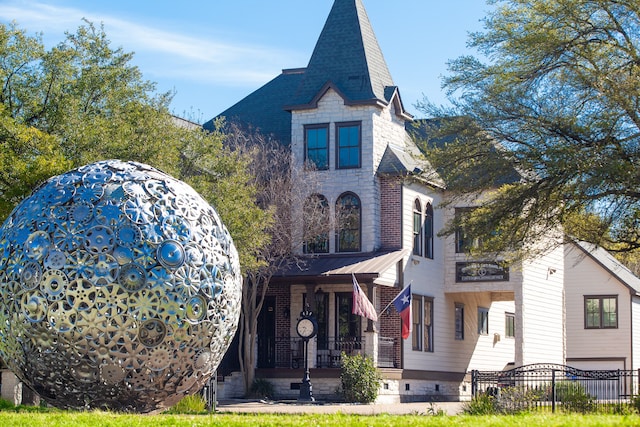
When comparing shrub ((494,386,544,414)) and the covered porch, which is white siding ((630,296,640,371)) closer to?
the covered porch

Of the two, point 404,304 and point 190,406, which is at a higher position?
point 404,304

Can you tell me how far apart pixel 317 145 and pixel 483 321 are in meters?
9.80

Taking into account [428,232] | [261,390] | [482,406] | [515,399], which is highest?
[428,232]

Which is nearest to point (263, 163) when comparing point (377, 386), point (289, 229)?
point (289, 229)

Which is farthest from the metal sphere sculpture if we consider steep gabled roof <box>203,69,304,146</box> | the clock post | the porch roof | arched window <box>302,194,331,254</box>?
steep gabled roof <box>203,69,304,146</box>

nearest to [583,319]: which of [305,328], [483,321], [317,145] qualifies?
[483,321]

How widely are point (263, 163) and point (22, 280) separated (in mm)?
19536

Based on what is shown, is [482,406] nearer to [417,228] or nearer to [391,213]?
[391,213]

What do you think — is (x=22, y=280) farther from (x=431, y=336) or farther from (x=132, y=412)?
(x=431, y=336)

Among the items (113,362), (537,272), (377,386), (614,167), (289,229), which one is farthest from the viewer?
(537,272)

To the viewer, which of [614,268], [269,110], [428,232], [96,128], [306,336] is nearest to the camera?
[96,128]

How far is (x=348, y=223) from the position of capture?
115 feet

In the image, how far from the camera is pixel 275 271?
32.8m

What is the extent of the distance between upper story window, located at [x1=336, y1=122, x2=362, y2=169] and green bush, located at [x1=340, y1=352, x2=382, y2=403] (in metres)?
6.81
